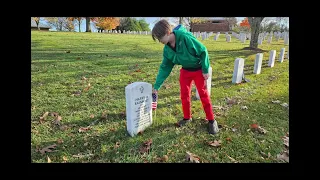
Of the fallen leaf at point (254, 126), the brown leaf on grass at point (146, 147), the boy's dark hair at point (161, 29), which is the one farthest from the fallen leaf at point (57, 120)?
the fallen leaf at point (254, 126)

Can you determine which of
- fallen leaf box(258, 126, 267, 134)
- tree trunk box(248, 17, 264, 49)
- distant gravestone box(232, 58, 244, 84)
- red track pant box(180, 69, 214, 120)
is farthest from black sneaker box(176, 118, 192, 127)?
tree trunk box(248, 17, 264, 49)

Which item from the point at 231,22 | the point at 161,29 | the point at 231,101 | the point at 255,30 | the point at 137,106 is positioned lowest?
the point at 231,101

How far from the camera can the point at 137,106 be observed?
11.6 ft

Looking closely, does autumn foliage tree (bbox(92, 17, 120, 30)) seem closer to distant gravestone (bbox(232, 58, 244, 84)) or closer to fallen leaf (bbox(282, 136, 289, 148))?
distant gravestone (bbox(232, 58, 244, 84))

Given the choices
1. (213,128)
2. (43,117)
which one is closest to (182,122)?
(213,128)

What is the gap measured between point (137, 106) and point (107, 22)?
45202 mm

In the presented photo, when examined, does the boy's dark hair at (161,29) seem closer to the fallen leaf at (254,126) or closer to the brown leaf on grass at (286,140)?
the fallen leaf at (254,126)

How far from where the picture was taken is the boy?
3.16 meters

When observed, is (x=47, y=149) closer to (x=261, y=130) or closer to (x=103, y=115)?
(x=103, y=115)

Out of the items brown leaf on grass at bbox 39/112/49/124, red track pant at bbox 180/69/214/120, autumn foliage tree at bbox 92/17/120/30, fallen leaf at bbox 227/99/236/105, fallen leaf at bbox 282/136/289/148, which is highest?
autumn foliage tree at bbox 92/17/120/30

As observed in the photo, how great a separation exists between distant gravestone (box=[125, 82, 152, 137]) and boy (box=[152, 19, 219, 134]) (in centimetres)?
27

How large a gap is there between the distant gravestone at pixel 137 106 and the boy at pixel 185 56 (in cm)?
27

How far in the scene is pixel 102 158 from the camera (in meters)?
3.08

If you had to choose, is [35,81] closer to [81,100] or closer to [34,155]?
[81,100]
